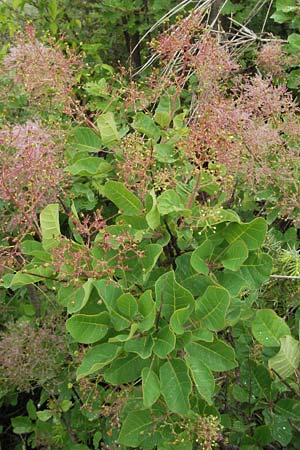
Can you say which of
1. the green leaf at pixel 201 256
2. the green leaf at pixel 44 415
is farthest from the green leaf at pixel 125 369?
the green leaf at pixel 44 415

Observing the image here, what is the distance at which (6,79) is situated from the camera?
2.51 meters

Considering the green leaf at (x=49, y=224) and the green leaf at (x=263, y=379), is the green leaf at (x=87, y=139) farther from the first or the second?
the green leaf at (x=263, y=379)

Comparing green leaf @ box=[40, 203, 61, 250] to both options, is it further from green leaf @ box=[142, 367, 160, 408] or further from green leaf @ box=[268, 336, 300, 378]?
green leaf @ box=[268, 336, 300, 378]

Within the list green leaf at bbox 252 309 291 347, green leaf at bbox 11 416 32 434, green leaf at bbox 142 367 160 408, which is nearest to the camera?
green leaf at bbox 142 367 160 408

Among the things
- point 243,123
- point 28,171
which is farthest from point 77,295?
point 243,123

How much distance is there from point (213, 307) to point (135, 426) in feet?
1.44

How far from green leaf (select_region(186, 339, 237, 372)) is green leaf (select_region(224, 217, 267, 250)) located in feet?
0.77

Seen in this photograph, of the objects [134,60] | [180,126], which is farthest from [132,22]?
[180,126]

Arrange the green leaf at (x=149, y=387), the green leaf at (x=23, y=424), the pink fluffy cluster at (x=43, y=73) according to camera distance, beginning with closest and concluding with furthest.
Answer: the green leaf at (x=149, y=387)
the pink fluffy cluster at (x=43, y=73)
the green leaf at (x=23, y=424)

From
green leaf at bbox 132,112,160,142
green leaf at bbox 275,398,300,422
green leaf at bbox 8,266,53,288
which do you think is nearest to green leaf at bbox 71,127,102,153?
green leaf at bbox 132,112,160,142

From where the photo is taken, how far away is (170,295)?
1.39m

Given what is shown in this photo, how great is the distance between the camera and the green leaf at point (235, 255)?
1436 millimetres

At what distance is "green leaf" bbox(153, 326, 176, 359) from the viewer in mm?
1345

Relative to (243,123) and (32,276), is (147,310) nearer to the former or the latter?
(32,276)
